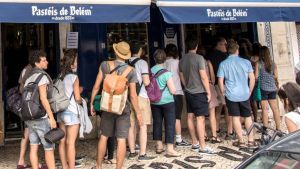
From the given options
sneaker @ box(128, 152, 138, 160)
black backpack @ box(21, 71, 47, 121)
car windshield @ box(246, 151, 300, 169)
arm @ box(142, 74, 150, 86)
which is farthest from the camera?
sneaker @ box(128, 152, 138, 160)

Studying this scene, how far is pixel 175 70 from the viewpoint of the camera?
688cm

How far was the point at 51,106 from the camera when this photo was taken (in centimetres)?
539

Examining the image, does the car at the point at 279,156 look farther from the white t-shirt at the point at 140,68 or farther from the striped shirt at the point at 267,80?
the striped shirt at the point at 267,80

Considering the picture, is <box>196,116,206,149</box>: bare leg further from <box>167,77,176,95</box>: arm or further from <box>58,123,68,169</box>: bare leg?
<box>58,123,68,169</box>: bare leg

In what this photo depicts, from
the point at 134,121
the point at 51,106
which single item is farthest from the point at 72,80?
the point at 134,121

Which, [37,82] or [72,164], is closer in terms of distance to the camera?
[37,82]

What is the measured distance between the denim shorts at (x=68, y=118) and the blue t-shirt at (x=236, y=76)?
99.6 inches

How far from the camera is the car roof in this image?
106 inches

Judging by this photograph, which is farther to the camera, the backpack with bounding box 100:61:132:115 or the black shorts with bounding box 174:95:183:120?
the black shorts with bounding box 174:95:183:120

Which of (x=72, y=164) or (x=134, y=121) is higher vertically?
(x=134, y=121)

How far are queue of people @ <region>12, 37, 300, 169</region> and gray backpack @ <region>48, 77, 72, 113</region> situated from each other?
0.10m

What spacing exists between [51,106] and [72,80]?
446 mm

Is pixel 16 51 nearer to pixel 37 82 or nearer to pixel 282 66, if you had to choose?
pixel 37 82

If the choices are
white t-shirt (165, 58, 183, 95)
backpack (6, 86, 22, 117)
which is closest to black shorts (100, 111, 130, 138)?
backpack (6, 86, 22, 117)
